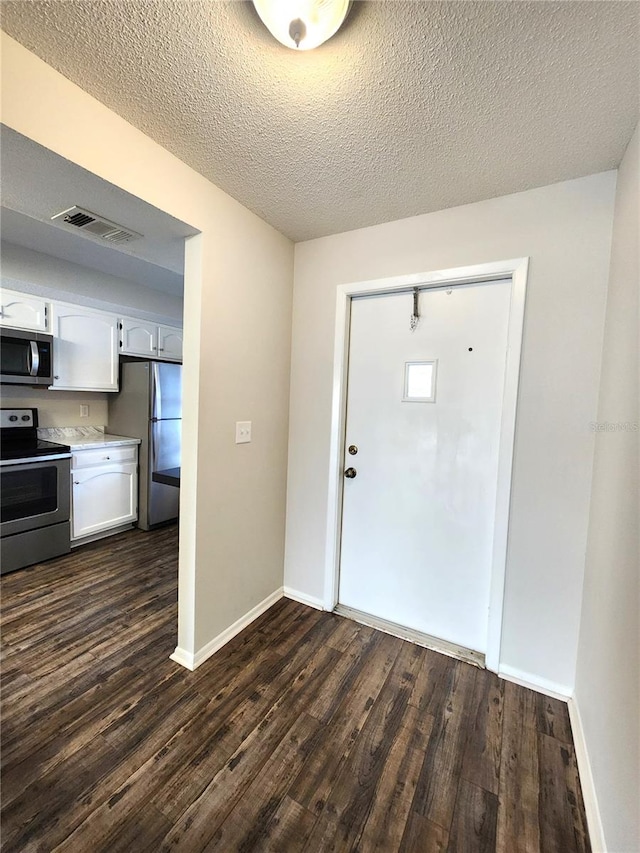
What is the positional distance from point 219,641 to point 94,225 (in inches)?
88.3

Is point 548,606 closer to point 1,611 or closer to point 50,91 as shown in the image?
point 50,91

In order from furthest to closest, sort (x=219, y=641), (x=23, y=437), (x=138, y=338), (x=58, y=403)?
(x=138, y=338) → (x=58, y=403) → (x=23, y=437) → (x=219, y=641)

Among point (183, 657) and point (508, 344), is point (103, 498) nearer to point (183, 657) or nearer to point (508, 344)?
point (183, 657)

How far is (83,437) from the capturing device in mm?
3422

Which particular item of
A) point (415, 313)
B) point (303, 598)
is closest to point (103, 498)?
point (303, 598)

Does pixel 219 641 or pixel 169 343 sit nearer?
pixel 219 641

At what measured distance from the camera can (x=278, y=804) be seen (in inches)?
46.4

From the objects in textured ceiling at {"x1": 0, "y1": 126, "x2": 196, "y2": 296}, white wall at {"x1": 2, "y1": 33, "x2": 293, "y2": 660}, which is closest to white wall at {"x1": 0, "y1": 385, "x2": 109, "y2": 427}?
textured ceiling at {"x1": 0, "y1": 126, "x2": 196, "y2": 296}

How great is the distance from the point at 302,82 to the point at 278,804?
242 centimetres

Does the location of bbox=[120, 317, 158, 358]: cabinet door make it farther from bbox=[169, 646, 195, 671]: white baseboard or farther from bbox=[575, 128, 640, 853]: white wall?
bbox=[575, 128, 640, 853]: white wall

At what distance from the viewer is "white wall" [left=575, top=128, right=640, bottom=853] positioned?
3.15 ft

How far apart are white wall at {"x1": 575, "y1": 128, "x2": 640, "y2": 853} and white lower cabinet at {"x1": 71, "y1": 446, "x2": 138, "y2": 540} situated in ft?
11.6

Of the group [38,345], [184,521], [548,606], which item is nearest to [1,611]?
[184,521]

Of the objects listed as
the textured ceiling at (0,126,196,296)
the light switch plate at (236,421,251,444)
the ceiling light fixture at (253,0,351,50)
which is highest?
the ceiling light fixture at (253,0,351,50)
